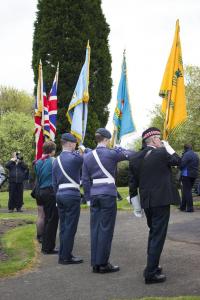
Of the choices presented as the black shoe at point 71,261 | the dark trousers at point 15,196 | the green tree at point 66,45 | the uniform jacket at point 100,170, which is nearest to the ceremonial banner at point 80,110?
the uniform jacket at point 100,170

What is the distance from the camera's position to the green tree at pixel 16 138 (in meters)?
44.4

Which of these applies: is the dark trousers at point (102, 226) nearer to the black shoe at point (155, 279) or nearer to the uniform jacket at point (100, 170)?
the uniform jacket at point (100, 170)

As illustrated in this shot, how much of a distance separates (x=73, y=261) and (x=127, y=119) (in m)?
3.28

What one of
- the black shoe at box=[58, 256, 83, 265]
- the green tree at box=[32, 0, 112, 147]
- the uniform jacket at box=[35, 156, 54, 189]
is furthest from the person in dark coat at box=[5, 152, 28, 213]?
the black shoe at box=[58, 256, 83, 265]

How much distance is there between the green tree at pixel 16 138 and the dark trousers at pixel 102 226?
35506 millimetres

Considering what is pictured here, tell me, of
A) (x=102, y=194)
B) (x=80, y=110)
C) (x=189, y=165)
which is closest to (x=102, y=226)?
(x=102, y=194)

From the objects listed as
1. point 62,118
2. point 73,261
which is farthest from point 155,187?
point 62,118

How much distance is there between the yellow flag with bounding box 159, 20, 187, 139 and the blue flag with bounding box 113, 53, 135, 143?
3.62ft

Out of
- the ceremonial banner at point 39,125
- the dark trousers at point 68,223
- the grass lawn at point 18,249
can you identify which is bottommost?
the grass lawn at point 18,249

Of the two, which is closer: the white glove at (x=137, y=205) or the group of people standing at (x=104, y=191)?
the group of people standing at (x=104, y=191)

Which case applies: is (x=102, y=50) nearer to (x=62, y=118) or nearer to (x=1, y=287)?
(x=62, y=118)

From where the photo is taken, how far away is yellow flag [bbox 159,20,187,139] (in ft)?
31.3

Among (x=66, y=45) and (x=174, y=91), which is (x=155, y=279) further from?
(x=66, y=45)

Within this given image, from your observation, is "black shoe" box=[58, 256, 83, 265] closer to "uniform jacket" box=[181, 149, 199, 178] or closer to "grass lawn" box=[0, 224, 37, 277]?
"grass lawn" box=[0, 224, 37, 277]
